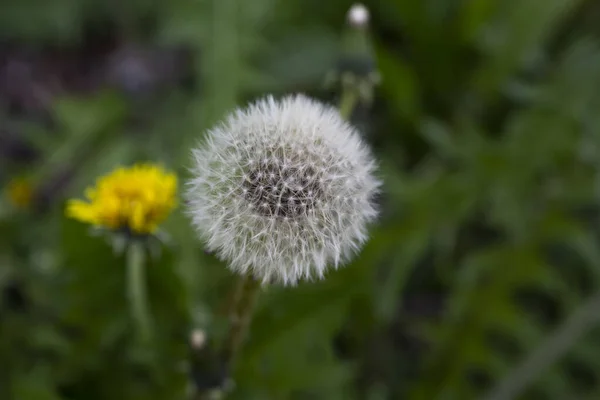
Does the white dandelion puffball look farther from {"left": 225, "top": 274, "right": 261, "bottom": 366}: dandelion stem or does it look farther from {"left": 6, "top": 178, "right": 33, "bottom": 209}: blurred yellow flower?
{"left": 6, "top": 178, "right": 33, "bottom": 209}: blurred yellow flower

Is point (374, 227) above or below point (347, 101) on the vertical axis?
above

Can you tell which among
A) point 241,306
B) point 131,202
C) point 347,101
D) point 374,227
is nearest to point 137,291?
point 131,202

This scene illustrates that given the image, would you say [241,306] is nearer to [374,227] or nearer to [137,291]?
[137,291]

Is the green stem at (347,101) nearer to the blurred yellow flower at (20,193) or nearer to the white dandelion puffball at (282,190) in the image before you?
the white dandelion puffball at (282,190)

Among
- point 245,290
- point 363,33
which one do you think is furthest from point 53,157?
point 245,290

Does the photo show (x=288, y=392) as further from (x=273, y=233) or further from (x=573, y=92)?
(x=573, y=92)

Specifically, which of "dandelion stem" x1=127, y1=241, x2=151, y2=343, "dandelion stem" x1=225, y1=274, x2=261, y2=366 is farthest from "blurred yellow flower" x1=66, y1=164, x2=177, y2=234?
"dandelion stem" x1=225, y1=274, x2=261, y2=366
